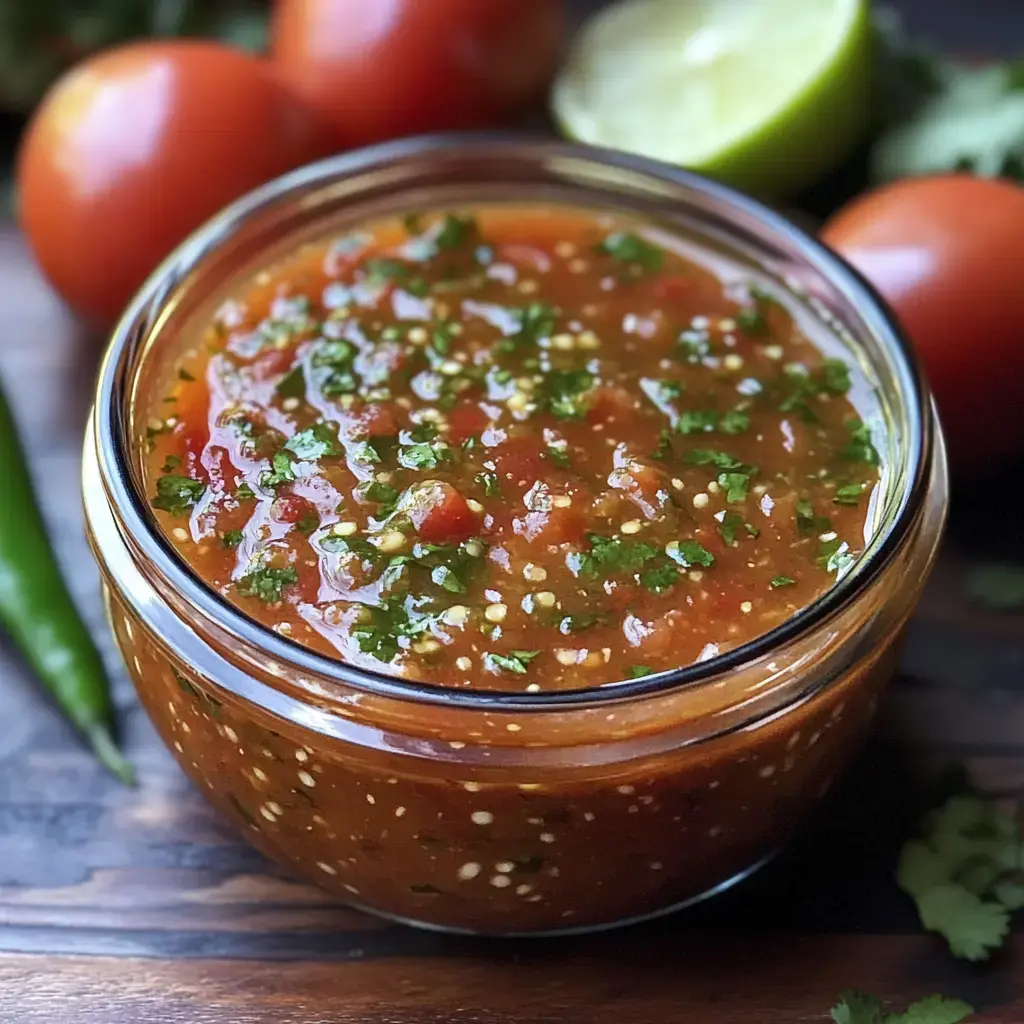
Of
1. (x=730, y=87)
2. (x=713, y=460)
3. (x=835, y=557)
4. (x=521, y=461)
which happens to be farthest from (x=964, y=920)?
(x=730, y=87)

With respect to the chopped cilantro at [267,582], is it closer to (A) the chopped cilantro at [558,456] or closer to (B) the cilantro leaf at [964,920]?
(A) the chopped cilantro at [558,456]

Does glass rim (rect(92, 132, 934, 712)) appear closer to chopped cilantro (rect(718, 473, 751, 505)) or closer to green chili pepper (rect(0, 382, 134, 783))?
chopped cilantro (rect(718, 473, 751, 505))

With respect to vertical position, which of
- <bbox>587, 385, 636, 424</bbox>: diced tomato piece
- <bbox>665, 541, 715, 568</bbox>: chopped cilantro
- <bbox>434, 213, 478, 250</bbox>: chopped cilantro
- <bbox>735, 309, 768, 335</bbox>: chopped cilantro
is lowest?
<bbox>665, 541, 715, 568</bbox>: chopped cilantro

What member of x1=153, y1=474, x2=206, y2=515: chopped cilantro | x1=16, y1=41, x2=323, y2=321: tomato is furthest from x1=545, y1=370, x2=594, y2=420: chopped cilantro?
x1=16, y1=41, x2=323, y2=321: tomato

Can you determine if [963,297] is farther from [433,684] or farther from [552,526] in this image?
[433,684]

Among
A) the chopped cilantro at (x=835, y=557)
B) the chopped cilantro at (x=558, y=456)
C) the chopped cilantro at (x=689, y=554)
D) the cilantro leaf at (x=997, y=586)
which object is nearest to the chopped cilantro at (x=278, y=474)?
the chopped cilantro at (x=558, y=456)

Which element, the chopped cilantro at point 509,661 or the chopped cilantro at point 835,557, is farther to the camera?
the chopped cilantro at point 835,557

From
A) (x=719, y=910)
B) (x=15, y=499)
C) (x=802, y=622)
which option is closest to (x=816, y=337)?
(x=802, y=622)
